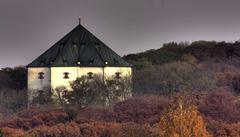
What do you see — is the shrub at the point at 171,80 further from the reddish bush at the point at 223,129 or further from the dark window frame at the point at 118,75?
the reddish bush at the point at 223,129

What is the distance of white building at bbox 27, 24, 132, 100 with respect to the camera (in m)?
91.6

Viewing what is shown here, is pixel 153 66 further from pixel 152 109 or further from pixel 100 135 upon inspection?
pixel 100 135

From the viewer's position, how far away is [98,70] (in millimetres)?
92188

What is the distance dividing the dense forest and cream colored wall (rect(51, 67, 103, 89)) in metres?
2.50

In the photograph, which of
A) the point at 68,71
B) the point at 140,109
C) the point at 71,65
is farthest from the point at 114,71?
the point at 140,109

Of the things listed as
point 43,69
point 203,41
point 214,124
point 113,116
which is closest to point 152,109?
point 113,116

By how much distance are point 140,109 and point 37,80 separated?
14623 millimetres

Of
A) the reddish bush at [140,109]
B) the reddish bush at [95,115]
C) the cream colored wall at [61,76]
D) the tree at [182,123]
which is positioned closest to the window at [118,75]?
the cream colored wall at [61,76]

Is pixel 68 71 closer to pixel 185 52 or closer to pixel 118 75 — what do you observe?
pixel 118 75

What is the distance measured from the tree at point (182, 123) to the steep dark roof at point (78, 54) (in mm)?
40696

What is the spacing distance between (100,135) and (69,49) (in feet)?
87.6

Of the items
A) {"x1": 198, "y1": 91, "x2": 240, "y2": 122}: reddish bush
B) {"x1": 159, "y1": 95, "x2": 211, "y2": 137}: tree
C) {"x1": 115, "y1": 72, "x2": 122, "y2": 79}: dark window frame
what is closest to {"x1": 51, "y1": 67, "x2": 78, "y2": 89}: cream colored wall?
{"x1": 115, "y1": 72, "x2": 122, "y2": 79}: dark window frame

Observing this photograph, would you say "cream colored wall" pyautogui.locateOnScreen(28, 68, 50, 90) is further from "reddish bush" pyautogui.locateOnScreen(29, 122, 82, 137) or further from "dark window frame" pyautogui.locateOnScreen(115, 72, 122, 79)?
"reddish bush" pyautogui.locateOnScreen(29, 122, 82, 137)

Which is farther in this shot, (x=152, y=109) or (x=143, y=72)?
(x=143, y=72)
